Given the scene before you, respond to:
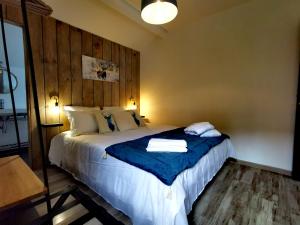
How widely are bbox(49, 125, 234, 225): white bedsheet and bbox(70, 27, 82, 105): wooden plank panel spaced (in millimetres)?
855

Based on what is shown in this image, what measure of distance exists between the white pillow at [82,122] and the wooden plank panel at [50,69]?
37 cm

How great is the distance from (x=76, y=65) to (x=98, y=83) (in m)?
0.53

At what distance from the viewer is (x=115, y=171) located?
155cm

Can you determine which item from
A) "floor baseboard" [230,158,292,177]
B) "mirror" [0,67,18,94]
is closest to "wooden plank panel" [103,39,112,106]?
"mirror" [0,67,18,94]

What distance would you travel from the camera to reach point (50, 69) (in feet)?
8.39


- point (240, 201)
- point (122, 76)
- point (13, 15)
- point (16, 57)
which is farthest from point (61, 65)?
point (240, 201)

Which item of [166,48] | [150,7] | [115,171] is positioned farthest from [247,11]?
[115,171]

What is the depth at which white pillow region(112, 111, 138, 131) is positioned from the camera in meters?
2.65

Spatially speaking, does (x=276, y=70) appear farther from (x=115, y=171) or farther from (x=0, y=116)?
(x=0, y=116)

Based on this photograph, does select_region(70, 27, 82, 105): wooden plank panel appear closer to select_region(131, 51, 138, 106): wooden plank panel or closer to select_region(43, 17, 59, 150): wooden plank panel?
select_region(43, 17, 59, 150): wooden plank panel

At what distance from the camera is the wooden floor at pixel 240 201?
1.49m

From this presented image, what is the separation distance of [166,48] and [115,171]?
2960mm

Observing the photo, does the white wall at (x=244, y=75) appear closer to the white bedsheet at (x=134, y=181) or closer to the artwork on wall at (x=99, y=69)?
the white bedsheet at (x=134, y=181)

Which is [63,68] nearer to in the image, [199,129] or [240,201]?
[199,129]
